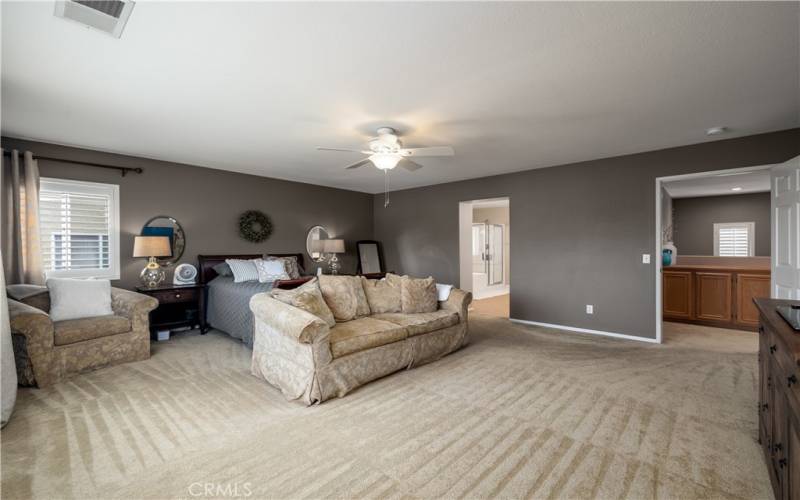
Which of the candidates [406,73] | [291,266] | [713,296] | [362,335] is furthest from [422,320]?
[713,296]

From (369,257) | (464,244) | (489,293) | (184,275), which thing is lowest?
(489,293)

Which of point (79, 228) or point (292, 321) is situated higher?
→ point (79, 228)

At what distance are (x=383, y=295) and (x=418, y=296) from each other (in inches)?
16.0

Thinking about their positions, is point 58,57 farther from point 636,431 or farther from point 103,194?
point 636,431

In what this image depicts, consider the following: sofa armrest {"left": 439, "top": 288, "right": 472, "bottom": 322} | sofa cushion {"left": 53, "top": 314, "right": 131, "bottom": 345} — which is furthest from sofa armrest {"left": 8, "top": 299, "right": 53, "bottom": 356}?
sofa armrest {"left": 439, "top": 288, "right": 472, "bottom": 322}

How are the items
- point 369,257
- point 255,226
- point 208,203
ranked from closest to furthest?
point 208,203 → point 255,226 → point 369,257

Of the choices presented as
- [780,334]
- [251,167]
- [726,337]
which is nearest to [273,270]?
[251,167]

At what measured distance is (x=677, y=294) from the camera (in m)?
5.55

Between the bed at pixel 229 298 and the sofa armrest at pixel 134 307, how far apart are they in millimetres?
863

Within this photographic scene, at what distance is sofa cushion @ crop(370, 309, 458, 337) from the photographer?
360 cm

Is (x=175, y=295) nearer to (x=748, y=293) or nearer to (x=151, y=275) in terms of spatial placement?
(x=151, y=275)

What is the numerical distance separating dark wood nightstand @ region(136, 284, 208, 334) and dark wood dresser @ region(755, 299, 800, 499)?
542cm

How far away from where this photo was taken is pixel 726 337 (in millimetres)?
4668

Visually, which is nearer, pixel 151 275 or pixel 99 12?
pixel 99 12
